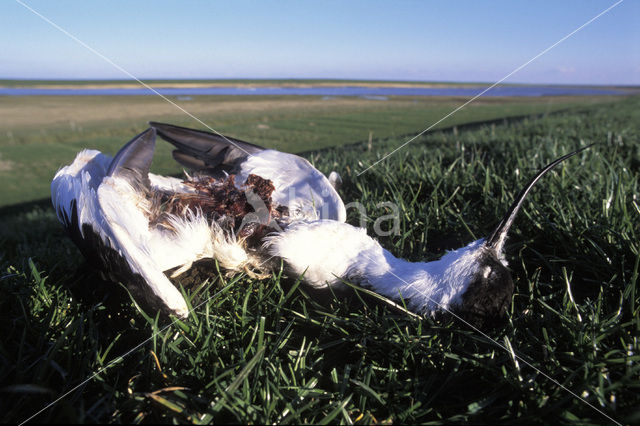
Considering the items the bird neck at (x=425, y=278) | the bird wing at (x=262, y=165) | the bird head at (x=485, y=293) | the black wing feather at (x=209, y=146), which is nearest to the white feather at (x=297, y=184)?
the bird wing at (x=262, y=165)

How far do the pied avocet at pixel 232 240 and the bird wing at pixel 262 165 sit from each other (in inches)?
3.5

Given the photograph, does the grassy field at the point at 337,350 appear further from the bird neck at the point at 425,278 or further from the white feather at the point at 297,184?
the white feather at the point at 297,184

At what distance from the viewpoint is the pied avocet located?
69.6 inches

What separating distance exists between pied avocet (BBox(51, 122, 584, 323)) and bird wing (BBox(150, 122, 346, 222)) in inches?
3.5

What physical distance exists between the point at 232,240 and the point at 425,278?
1001 mm

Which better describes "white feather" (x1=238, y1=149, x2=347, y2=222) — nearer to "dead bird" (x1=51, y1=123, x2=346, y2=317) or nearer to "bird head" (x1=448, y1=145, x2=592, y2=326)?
"dead bird" (x1=51, y1=123, x2=346, y2=317)

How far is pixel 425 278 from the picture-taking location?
182 cm

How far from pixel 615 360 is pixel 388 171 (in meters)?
2.41

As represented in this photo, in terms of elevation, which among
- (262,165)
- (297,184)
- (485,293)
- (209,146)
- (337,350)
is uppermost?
(209,146)

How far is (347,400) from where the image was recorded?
4.64 ft

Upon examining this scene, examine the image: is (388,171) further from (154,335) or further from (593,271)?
(154,335)

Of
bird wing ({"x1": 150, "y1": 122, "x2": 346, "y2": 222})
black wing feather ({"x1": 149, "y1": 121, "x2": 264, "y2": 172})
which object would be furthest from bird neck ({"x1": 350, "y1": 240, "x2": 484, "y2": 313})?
black wing feather ({"x1": 149, "y1": 121, "x2": 264, "y2": 172})

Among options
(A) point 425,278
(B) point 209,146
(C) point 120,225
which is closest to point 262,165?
(B) point 209,146

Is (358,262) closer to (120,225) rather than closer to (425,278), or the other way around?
(425,278)
